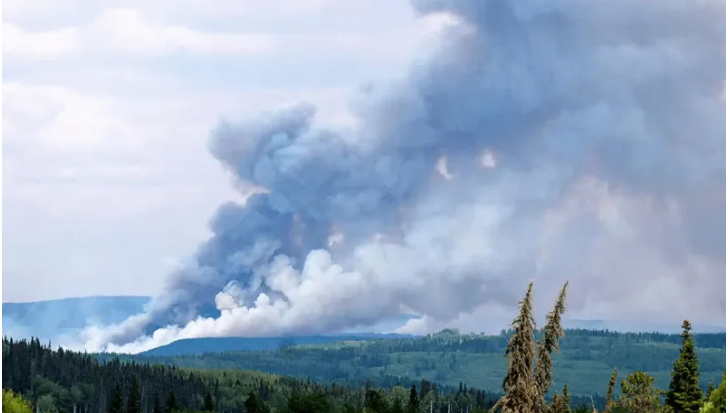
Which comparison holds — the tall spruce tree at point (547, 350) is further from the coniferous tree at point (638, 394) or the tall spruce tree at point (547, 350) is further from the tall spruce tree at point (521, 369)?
the coniferous tree at point (638, 394)

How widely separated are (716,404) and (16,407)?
234 feet

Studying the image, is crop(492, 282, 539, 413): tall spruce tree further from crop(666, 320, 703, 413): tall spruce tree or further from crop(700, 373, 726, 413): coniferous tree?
crop(666, 320, 703, 413): tall spruce tree

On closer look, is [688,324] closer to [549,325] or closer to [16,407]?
[549,325]

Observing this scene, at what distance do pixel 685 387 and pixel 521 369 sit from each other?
63005 millimetres

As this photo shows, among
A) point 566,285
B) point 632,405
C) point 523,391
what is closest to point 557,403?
point 523,391

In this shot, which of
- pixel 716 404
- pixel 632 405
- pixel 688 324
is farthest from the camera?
pixel 632 405

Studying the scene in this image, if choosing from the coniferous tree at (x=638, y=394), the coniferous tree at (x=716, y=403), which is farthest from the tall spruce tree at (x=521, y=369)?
the coniferous tree at (x=638, y=394)

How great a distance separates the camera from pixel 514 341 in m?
52.8

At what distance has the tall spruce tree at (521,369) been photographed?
52.5 m

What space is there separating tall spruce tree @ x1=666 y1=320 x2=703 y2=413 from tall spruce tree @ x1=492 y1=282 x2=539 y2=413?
58364mm

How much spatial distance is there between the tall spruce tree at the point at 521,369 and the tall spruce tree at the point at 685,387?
5836cm

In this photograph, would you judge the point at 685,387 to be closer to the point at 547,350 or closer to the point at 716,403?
the point at 716,403

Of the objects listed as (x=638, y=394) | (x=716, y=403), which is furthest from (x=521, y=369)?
(x=638, y=394)

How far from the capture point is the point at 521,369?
5297 centimetres
